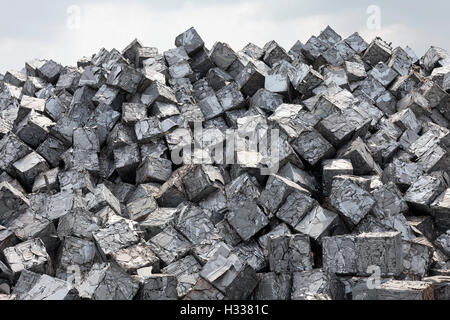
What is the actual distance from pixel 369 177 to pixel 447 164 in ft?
3.58

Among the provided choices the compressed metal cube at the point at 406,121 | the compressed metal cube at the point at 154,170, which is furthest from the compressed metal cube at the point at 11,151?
the compressed metal cube at the point at 406,121

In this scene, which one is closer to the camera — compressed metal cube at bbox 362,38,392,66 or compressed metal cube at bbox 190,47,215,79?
compressed metal cube at bbox 190,47,215,79

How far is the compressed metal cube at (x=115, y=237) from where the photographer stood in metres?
4.64

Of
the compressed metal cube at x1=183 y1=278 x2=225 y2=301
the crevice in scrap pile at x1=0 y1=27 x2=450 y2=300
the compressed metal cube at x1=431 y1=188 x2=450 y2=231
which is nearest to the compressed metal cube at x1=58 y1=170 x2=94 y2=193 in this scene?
the crevice in scrap pile at x1=0 y1=27 x2=450 y2=300

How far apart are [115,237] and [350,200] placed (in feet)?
7.27

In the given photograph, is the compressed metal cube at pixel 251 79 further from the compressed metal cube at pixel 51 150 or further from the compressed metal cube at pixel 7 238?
the compressed metal cube at pixel 7 238

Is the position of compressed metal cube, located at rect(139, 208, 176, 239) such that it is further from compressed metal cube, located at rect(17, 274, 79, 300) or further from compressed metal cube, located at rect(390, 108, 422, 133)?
compressed metal cube, located at rect(390, 108, 422, 133)

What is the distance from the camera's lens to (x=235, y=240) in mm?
5094

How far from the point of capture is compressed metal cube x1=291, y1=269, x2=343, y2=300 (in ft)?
13.7

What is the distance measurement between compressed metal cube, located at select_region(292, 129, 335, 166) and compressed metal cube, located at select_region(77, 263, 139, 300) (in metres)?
2.46

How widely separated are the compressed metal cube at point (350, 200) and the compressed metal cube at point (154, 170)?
192 cm

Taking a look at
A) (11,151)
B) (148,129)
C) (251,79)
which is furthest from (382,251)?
(11,151)

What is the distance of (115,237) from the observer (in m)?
4.76

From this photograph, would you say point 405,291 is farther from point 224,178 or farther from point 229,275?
point 224,178
